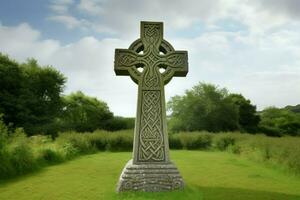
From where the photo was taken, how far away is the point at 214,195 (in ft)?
23.9

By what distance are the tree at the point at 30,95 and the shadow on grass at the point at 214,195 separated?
23023 millimetres

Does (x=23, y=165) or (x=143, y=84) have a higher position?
(x=143, y=84)

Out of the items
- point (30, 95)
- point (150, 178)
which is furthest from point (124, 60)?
point (30, 95)

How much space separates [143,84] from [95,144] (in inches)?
539

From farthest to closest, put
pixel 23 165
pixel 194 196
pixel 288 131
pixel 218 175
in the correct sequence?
1. pixel 288 131
2. pixel 23 165
3. pixel 218 175
4. pixel 194 196

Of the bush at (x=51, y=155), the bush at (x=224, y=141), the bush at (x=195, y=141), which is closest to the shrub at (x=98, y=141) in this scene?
the bush at (x=195, y=141)

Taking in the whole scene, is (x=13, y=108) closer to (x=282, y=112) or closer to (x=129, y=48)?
(x=129, y=48)

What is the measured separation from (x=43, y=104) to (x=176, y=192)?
28998 millimetres

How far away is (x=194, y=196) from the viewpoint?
6902 millimetres

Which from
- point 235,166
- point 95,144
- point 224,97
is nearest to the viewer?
point 235,166

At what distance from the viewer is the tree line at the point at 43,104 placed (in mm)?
29000

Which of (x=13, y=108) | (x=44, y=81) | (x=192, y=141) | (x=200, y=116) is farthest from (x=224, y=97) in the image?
(x=13, y=108)

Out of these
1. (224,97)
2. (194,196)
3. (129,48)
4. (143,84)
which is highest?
(224,97)

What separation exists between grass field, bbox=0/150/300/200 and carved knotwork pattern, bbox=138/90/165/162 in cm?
96
